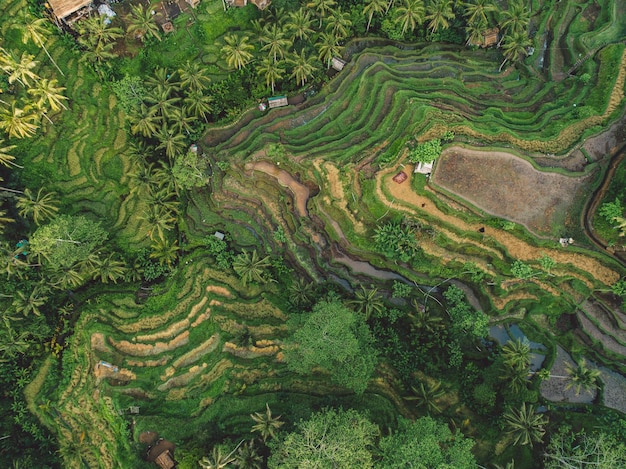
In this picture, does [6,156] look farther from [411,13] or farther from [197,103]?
[411,13]

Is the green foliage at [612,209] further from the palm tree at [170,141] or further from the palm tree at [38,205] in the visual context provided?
the palm tree at [38,205]

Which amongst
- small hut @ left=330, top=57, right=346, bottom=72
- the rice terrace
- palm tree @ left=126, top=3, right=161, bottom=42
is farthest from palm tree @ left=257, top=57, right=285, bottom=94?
palm tree @ left=126, top=3, right=161, bottom=42

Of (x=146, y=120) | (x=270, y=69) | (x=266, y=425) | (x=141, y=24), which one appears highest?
(x=141, y=24)

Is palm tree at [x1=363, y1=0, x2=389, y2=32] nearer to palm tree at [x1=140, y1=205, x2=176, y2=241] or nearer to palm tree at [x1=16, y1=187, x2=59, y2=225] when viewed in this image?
palm tree at [x1=140, y1=205, x2=176, y2=241]

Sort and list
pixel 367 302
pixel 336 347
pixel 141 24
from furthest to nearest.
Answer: pixel 141 24
pixel 367 302
pixel 336 347

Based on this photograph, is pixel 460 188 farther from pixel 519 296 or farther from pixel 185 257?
pixel 185 257

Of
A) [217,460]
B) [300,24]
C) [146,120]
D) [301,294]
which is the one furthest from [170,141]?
[217,460]
